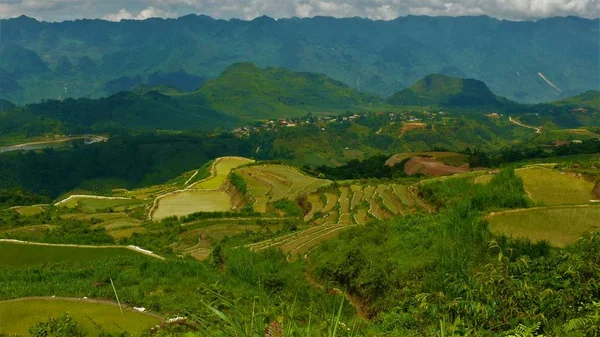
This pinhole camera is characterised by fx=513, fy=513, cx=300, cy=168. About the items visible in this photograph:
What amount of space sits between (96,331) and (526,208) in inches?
512

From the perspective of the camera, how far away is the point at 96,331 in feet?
36.4

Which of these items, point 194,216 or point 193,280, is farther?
point 194,216

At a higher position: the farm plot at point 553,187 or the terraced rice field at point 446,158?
Answer: the farm plot at point 553,187

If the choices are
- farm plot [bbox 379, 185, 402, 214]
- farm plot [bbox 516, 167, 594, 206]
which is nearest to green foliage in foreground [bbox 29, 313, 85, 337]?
farm plot [bbox 516, 167, 594, 206]

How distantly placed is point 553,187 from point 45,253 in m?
21.0

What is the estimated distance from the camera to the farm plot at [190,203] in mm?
40219

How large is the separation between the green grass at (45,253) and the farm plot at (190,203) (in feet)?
54.8

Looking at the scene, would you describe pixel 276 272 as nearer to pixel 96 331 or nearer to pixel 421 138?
pixel 96 331

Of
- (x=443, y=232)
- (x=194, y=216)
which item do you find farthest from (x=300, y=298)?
(x=194, y=216)

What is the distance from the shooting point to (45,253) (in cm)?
2088

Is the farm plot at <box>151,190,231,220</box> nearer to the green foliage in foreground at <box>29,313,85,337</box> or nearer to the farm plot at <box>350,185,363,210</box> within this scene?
the farm plot at <box>350,185,363,210</box>

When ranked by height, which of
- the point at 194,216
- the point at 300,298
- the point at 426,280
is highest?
the point at 426,280

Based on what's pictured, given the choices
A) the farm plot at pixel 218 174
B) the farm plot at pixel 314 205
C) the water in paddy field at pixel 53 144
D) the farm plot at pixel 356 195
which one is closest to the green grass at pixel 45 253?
the farm plot at pixel 314 205

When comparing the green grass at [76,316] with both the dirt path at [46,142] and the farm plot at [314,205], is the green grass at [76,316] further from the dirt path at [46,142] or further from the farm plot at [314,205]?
the dirt path at [46,142]
